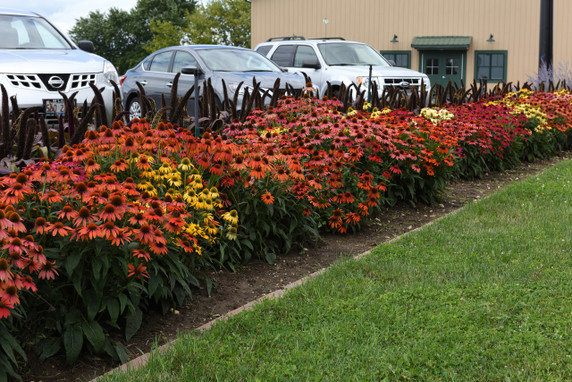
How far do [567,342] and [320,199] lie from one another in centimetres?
269

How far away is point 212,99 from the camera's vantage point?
22.3 feet

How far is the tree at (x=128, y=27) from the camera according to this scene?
59.3m

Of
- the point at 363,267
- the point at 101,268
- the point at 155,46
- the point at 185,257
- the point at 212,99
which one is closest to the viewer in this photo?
the point at 101,268

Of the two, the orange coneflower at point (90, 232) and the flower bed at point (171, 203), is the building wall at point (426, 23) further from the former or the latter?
the orange coneflower at point (90, 232)

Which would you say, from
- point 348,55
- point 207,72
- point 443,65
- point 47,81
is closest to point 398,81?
point 348,55

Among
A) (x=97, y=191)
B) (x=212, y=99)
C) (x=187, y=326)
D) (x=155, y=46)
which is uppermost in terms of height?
(x=155, y=46)

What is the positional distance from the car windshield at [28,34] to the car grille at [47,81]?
3.84ft

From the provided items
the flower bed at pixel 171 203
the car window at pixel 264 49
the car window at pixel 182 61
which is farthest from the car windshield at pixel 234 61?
the car window at pixel 264 49

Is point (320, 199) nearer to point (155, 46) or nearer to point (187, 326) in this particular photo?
point (187, 326)

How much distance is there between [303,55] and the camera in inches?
599

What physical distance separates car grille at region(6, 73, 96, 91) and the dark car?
2625mm

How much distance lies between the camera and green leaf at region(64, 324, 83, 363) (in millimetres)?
3428

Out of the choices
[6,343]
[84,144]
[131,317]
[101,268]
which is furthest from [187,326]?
[84,144]

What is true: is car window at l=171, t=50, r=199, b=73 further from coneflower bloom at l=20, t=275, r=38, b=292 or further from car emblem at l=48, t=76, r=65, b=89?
coneflower bloom at l=20, t=275, r=38, b=292
